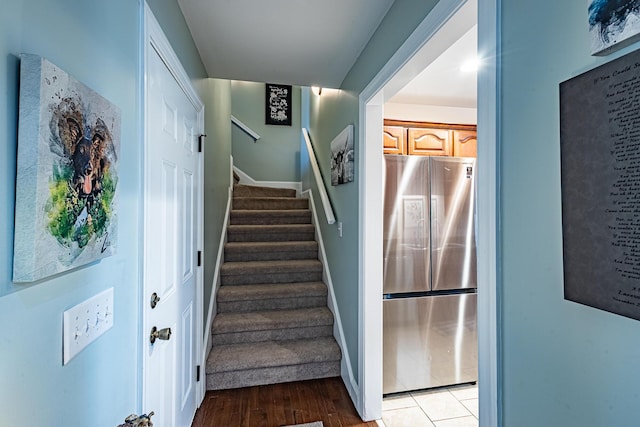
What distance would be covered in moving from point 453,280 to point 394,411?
1.03 meters

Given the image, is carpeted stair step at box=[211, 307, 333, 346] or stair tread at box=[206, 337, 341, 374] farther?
carpeted stair step at box=[211, 307, 333, 346]

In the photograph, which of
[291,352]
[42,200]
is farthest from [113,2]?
[291,352]

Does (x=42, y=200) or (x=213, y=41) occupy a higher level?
(x=213, y=41)

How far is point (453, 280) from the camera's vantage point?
232cm

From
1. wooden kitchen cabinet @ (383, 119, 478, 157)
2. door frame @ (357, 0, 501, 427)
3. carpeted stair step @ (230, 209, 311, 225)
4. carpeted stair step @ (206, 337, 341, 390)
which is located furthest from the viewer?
carpeted stair step @ (230, 209, 311, 225)

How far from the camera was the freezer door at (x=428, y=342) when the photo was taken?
2.22 metres

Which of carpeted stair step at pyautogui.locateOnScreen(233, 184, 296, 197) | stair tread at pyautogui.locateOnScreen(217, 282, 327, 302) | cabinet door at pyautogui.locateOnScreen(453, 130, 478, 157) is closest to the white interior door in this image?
stair tread at pyautogui.locateOnScreen(217, 282, 327, 302)

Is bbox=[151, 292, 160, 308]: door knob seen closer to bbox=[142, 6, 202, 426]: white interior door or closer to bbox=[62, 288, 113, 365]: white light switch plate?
bbox=[142, 6, 202, 426]: white interior door

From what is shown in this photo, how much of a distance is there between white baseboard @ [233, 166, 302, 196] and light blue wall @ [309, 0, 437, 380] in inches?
73.1

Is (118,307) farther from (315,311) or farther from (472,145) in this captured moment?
(472,145)

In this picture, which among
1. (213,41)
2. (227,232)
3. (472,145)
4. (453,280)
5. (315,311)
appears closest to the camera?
(213,41)

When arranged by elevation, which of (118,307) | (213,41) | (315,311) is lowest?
(315,311)

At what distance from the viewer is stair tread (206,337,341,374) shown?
87.0 inches

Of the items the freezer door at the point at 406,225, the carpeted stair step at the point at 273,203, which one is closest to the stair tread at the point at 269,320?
the freezer door at the point at 406,225
